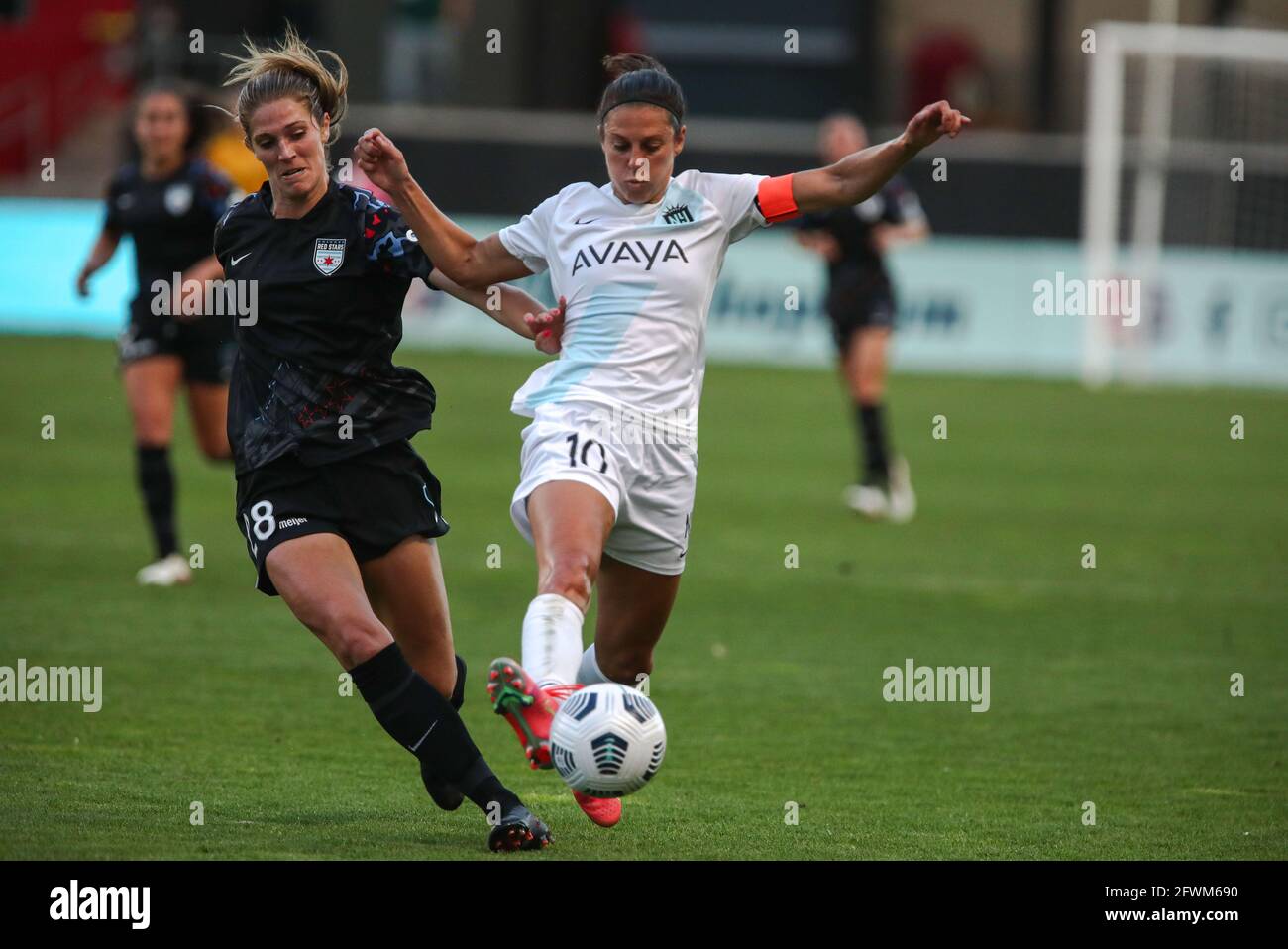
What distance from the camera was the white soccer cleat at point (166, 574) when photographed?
1055 centimetres

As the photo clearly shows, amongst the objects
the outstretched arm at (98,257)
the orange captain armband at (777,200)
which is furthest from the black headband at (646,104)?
the outstretched arm at (98,257)

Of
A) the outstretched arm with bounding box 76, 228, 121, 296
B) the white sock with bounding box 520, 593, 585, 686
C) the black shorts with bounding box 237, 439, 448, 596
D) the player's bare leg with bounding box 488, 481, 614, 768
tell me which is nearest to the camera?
the player's bare leg with bounding box 488, 481, 614, 768

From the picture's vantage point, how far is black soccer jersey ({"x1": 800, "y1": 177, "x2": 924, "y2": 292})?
48.0ft

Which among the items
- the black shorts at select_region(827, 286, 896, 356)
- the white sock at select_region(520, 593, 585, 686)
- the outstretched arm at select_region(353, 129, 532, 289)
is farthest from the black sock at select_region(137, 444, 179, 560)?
the black shorts at select_region(827, 286, 896, 356)

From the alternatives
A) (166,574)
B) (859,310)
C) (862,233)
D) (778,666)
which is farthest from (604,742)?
(862,233)

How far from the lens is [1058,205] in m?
23.9

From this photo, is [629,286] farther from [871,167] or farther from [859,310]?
[859,310]

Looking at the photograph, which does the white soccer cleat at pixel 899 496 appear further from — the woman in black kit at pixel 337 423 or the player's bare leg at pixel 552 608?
the player's bare leg at pixel 552 608

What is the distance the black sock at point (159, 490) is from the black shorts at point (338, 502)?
495cm

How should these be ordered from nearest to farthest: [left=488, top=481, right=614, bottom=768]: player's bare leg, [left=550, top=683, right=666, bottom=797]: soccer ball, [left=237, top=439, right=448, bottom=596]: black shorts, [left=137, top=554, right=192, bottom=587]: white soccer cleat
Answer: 1. [left=550, top=683, right=666, bottom=797]: soccer ball
2. [left=488, top=481, right=614, bottom=768]: player's bare leg
3. [left=237, top=439, right=448, bottom=596]: black shorts
4. [left=137, top=554, right=192, bottom=587]: white soccer cleat

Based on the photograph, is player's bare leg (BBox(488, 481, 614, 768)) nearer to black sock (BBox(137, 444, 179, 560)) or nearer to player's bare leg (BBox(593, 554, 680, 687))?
player's bare leg (BBox(593, 554, 680, 687))

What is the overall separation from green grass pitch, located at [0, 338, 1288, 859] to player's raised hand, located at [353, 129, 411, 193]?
1.94m

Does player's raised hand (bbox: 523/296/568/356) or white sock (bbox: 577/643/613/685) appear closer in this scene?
player's raised hand (bbox: 523/296/568/356)

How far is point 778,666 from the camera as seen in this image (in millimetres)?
9117
